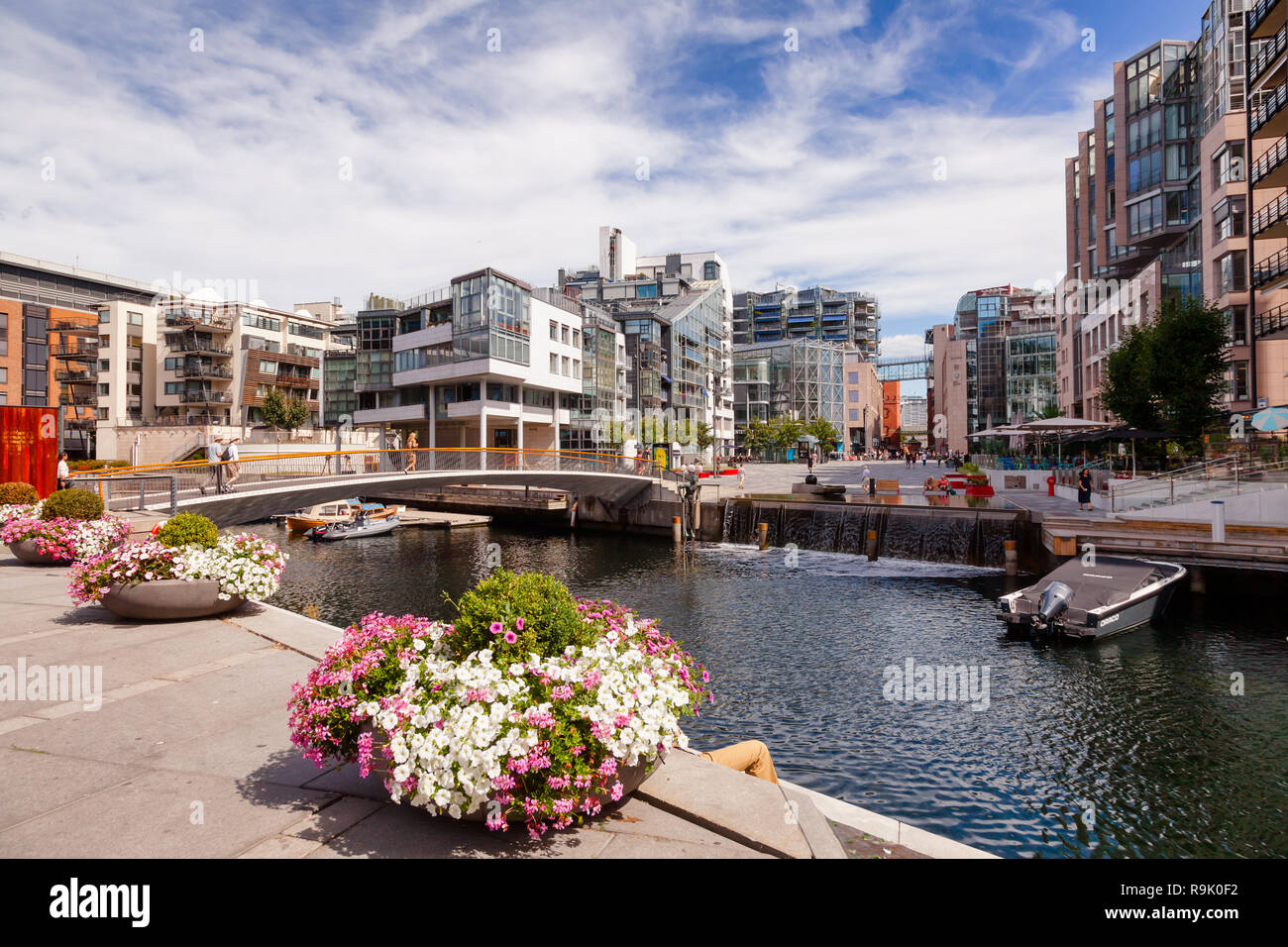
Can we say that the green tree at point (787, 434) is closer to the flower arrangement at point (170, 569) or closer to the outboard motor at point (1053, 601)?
the outboard motor at point (1053, 601)

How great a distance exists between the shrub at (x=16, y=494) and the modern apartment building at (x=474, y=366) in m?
41.6

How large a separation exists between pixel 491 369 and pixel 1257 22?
5299cm

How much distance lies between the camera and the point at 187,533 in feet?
40.8

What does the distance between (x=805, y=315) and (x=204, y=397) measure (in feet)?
477

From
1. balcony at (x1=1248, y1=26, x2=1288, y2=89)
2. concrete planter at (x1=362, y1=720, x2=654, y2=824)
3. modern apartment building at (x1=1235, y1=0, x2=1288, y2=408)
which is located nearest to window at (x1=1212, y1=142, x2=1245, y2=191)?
modern apartment building at (x1=1235, y1=0, x2=1288, y2=408)

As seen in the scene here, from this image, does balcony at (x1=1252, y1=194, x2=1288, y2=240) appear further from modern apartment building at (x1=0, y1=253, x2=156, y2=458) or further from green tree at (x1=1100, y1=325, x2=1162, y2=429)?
modern apartment building at (x1=0, y1=253, x2=156, y2=458)

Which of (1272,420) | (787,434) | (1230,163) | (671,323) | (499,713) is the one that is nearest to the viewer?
(499,713)

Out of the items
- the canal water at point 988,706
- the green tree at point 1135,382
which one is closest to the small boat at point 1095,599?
the canal water at point 988,706

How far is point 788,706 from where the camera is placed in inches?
622

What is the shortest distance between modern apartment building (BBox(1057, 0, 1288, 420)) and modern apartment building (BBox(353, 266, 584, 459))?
47.8 metres

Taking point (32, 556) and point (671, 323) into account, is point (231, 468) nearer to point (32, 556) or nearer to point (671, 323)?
point (32, 556)

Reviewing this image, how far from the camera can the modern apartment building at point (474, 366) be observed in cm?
6347

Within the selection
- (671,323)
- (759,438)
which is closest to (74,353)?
(671,323)

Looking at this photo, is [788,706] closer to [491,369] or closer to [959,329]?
[491,369]
